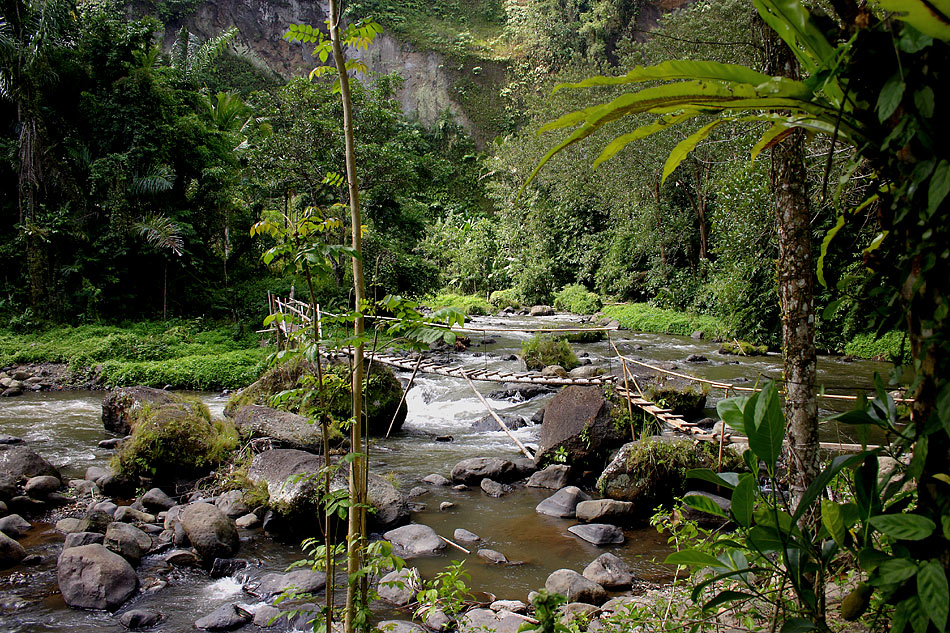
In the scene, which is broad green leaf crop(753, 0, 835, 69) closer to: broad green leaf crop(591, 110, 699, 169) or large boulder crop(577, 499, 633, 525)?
broad green leaf crop(591, 110, 699, 169)

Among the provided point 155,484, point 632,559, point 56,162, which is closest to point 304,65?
point 56,162

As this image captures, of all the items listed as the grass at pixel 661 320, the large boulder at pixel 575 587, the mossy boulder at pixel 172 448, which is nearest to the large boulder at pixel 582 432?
the large boulder at pixel 575 587

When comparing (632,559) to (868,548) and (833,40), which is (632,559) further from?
(833,40)

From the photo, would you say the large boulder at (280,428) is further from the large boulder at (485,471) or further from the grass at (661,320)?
the grass at (661,320)

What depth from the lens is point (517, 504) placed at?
18.1 ft

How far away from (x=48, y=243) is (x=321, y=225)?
13.5 metres

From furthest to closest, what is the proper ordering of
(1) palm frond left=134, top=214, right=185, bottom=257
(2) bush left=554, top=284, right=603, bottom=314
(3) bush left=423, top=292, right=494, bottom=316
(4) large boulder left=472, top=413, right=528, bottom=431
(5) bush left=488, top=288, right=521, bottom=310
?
(5) bush left=488, top=288, right=521, bottom=310, (3) bush left=423, top=292, right=494, bottom=316, (2) bush left=554, top=284, right=603, bottom=314, (1) palm frond left=134, top=214, right=185, bottom=257, (4) large boulder left=472, top=413, right=528, bottom=431

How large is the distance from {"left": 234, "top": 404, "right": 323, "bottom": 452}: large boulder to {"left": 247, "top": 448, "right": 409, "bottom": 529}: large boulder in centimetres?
80

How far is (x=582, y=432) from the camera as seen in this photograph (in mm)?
6195

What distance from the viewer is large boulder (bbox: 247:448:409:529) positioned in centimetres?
478

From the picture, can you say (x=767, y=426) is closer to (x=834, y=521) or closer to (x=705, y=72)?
(x=834, y=521)

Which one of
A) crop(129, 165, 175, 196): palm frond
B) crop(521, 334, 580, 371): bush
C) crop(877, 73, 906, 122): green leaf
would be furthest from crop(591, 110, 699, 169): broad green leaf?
crop(129, 165, 175, 196): palm frond

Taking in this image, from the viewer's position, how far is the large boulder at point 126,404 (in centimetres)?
720

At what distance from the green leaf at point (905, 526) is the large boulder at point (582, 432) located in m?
5.15
